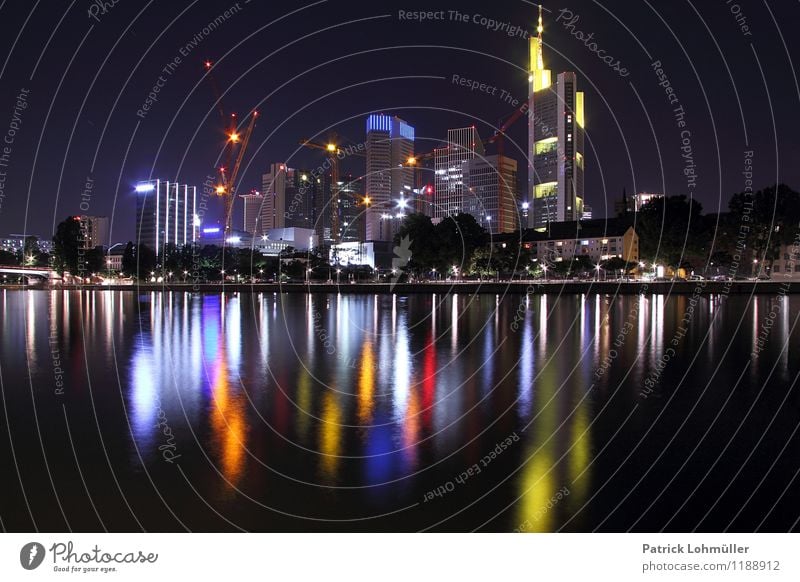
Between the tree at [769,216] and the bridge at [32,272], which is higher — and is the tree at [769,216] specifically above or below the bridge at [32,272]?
above

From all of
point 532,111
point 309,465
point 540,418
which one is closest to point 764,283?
point 540,418

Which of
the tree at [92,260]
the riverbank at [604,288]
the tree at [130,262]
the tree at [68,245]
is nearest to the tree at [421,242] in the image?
the riverbank at [604,288]

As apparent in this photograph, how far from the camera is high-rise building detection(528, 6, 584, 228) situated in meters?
180

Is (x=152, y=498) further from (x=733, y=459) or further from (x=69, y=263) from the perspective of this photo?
(x=69, y=263)

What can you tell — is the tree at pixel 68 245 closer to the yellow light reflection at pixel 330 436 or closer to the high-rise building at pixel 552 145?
the yellow light reflection at pixel 330 436

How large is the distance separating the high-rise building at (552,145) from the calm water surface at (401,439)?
556 feet

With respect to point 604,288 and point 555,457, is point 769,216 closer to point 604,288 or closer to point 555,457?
point 604,288

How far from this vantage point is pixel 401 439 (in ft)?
28.5

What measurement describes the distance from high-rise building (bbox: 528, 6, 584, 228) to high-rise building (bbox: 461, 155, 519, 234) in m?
8.69

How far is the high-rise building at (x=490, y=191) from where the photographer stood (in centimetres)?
15889
